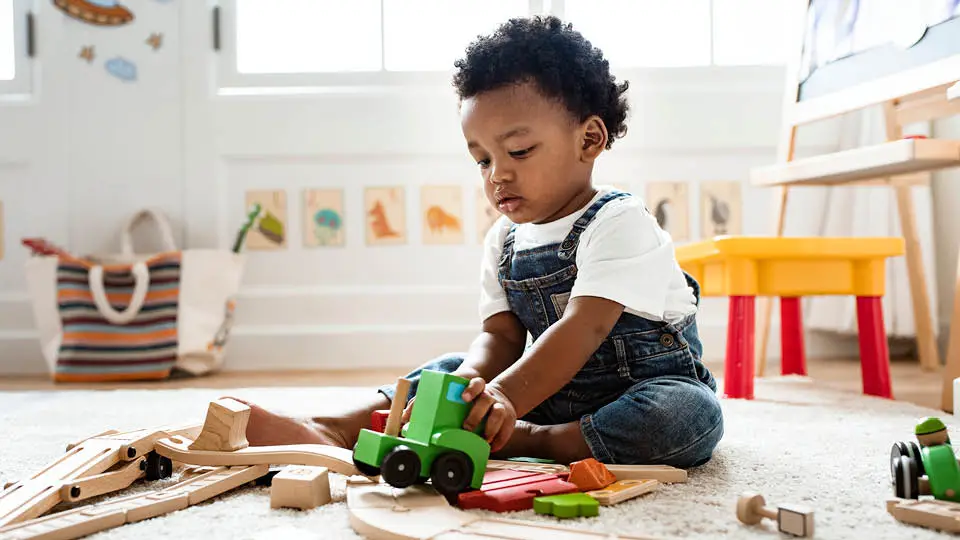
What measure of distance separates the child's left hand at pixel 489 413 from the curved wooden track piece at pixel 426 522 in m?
0.06

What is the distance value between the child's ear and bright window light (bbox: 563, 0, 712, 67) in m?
1.37

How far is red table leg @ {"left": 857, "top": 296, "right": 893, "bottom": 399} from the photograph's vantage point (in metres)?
1.43

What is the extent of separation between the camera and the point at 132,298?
1907 millimetres

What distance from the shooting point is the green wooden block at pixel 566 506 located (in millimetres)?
624

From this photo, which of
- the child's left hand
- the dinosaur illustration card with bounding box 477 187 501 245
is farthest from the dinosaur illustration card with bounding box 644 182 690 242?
the child's left hand

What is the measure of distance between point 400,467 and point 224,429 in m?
0.20

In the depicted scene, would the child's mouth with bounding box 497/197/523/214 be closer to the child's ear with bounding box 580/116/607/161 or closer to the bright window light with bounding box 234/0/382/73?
the child's ear with bounding box 580/116/607/161

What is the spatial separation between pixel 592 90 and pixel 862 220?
56.5 inches

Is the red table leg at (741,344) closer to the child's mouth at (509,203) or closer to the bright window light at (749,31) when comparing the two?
the child's mouth at (509,203)

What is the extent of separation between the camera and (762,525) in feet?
1.98

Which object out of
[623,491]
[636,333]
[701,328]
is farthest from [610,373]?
[701,328]

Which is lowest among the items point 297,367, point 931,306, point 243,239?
point 297,367

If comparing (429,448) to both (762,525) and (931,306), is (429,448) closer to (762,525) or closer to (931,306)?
(762,525)

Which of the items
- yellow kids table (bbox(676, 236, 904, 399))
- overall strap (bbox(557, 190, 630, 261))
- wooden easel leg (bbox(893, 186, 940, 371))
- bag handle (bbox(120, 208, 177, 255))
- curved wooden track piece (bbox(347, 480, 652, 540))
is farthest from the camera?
bag handle (bbox(120, 208, 177, 255))
